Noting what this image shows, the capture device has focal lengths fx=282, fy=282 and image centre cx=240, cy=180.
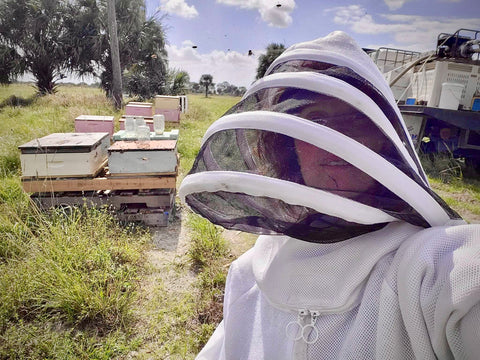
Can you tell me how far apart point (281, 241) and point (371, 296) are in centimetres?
33

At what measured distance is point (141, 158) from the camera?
3217mm

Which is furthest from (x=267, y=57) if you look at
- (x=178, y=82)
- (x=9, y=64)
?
(x=9, y=64)

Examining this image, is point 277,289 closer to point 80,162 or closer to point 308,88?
point 308,88

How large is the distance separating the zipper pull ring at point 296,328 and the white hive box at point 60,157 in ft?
9.49

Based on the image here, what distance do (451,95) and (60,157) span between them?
6238 millimetres

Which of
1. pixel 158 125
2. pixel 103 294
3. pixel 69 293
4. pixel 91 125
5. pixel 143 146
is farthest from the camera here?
pixel 91 125

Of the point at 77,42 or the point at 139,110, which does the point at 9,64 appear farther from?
the point at 139,110

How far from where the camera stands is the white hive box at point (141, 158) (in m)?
3.15

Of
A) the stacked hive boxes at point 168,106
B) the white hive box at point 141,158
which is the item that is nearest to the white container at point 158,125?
the white hive box at point 141,158

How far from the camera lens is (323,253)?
0.80 meters

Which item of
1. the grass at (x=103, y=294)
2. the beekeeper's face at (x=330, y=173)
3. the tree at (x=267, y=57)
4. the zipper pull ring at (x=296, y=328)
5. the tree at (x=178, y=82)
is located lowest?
the grass at (x=103, y=294)

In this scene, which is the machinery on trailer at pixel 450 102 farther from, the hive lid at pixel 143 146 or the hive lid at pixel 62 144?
the hive lid at pixel 62 144

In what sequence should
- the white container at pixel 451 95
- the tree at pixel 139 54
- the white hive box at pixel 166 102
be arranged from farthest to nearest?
the tree at pixel 139 54, the white hive box at pixel 166 102, the white container at pixel 451 95

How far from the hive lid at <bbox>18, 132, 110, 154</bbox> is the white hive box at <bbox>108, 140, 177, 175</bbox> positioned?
0.23 m
